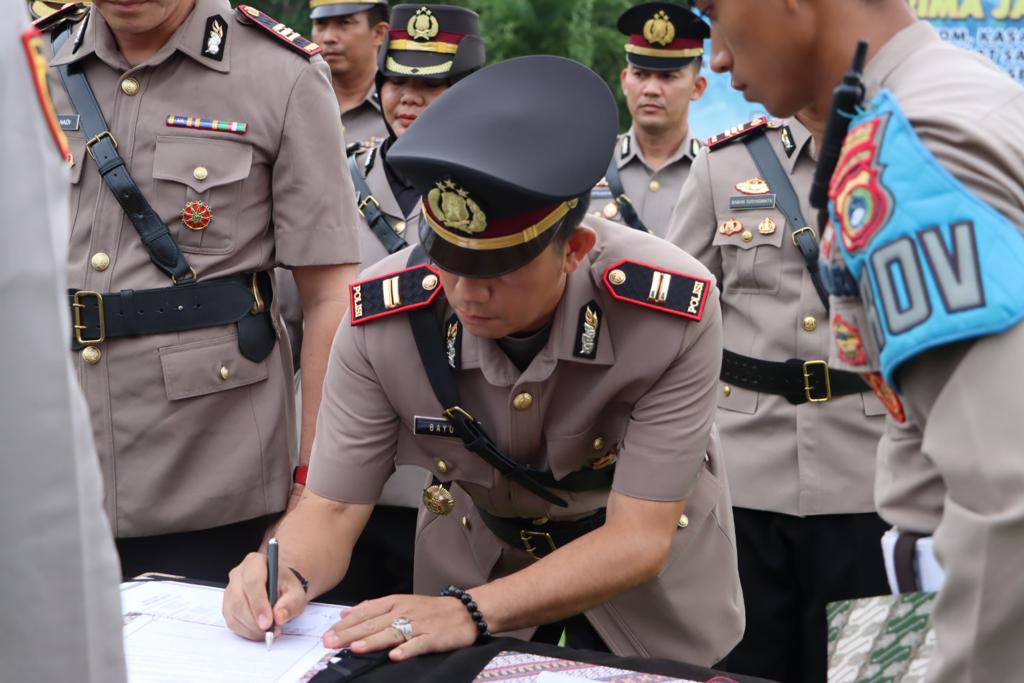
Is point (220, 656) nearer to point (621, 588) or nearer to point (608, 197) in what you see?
point (621, 588)

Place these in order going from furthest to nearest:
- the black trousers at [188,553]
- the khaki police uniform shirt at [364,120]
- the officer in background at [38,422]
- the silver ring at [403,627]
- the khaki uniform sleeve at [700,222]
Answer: the khaki police uniform shirt at [364,120], the khaki uniform sleeve at [700,222], the black trousers at [188,553], the silver ring at [403,627], the officer in background at [38,422]

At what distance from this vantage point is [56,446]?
933 mm

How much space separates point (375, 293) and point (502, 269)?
1.30 feet

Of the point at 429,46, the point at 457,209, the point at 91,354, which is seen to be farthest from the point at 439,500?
the point at 429,46

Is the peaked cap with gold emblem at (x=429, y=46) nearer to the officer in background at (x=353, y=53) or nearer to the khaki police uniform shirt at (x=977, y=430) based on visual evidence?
the officer in background at (x=353, y=53)

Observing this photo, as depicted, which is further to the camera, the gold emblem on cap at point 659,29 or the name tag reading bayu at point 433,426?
the gold emblem on cap at point 659,29

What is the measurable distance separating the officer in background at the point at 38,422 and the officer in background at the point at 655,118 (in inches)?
163

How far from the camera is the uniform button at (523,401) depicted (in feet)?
7.59

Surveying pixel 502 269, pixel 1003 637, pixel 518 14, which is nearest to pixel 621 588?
pixel 502 269

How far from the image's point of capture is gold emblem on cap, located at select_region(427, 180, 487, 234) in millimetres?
1998

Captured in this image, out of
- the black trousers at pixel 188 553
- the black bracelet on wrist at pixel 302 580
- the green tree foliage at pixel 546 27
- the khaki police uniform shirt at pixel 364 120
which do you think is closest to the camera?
the black bracelet on wrist at pixel 302 580

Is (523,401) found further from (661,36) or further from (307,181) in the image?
(661,36)

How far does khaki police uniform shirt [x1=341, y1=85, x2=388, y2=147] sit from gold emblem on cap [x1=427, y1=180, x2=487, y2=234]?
2.95m

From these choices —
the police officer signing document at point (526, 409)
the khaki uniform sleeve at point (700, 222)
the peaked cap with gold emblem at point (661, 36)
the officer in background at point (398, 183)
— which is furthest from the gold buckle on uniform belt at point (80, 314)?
the peaked cap with gold emblem at point (661, 36)
